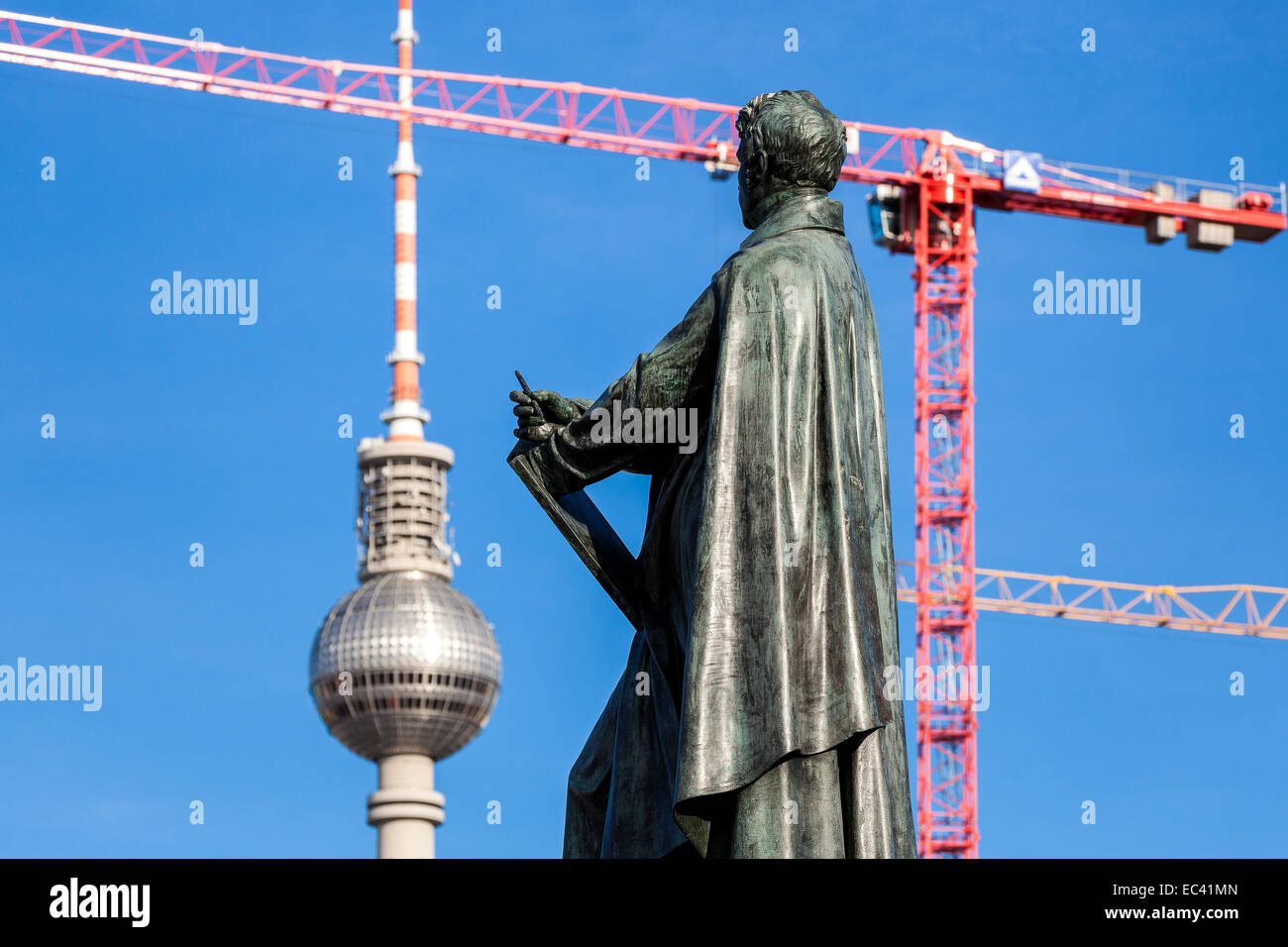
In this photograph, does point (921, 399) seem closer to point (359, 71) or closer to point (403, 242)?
point (359, 71)

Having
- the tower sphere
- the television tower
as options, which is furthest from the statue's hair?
the tower sphere

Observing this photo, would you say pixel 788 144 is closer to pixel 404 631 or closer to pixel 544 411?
pixel 544 411

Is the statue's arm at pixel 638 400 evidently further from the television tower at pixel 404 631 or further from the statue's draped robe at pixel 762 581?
the television tower at pixel 404 631

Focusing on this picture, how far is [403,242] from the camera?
164 meters

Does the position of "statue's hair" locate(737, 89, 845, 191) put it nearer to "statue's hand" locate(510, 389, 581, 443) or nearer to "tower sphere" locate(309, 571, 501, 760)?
"statue's hand" locate(510, 389, 581, 443)

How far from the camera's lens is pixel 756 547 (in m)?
9.99

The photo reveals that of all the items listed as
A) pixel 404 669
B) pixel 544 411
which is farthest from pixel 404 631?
pixel 544 411

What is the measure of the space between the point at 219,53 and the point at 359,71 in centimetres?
823

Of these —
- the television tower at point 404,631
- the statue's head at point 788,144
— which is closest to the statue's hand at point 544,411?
the statue's head at point 788,144

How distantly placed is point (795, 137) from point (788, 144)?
4cm

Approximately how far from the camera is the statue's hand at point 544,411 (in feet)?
35.9

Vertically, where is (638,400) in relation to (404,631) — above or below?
below
